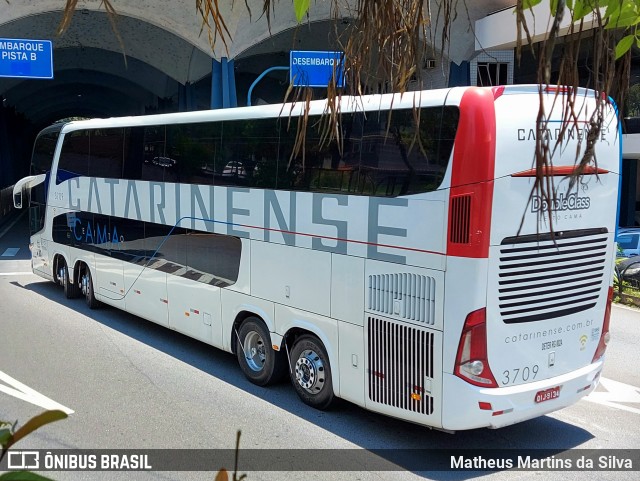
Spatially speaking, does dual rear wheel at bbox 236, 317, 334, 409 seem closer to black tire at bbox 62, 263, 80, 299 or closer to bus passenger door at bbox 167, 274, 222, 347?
bus passenger door at bbox 167, 274, 222, 347

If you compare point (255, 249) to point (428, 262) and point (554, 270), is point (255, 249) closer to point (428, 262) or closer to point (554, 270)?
point (428, 262)

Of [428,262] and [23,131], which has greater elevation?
[23,131]

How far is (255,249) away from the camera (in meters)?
8.54

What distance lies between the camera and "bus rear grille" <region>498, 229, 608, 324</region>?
20.2ft

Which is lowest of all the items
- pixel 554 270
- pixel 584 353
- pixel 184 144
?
pixel 584 353

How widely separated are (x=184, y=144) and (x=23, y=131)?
169 feet

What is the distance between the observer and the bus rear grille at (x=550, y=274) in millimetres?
6168

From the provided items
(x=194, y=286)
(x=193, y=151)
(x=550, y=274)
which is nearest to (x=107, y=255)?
(x=194, y=286)

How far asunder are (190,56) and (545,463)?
27840mm

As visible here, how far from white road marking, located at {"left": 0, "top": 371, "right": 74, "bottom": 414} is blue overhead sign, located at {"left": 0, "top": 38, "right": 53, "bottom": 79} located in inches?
488

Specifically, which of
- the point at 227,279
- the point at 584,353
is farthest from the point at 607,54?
the point at 227,279

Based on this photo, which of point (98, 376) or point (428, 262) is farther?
point (98, 376)

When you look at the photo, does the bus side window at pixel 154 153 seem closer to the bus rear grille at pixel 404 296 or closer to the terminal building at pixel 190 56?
the terminal building at pixel 190 56

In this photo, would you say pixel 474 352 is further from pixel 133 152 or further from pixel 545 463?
pixel 133 152
